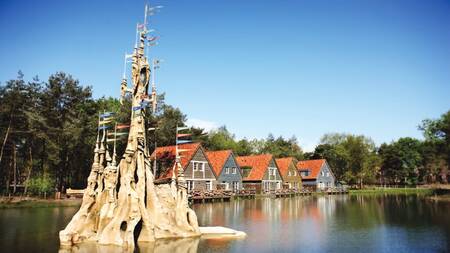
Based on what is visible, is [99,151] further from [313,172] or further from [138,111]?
[313,172]

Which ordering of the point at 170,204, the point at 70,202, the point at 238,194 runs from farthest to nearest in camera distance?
1. the point at 238,194
2. the point at 70,202
3. the point at 170,204

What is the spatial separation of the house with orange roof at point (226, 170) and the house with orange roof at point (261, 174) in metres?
4.22

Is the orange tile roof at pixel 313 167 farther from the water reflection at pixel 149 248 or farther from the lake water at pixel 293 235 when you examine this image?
the water reflection at pixel 149 248

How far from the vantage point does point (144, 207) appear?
20.1m

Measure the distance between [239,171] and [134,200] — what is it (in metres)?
43.7

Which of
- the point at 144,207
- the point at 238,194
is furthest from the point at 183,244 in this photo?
the point at 238,194

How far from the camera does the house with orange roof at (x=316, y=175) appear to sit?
3113 inches

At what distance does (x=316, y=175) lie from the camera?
78625 millimetres

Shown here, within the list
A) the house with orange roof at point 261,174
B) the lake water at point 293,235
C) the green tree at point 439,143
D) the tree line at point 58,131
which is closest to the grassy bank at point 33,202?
the tree line at point 58,131

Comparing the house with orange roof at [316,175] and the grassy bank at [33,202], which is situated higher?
the house with orange roof at [316,175]

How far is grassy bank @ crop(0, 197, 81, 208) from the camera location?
132 ft

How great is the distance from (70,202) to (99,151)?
25.3 metres

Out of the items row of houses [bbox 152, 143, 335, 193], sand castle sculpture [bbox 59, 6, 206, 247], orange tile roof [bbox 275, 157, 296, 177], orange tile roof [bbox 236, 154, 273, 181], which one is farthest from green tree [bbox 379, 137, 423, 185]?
sand castle sculpture [bbox 59, 6, 206, 247]

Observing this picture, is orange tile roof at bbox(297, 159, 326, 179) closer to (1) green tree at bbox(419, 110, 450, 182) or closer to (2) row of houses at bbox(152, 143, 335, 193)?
(2) row of houses at bbox(152, 143, 335, 193)
